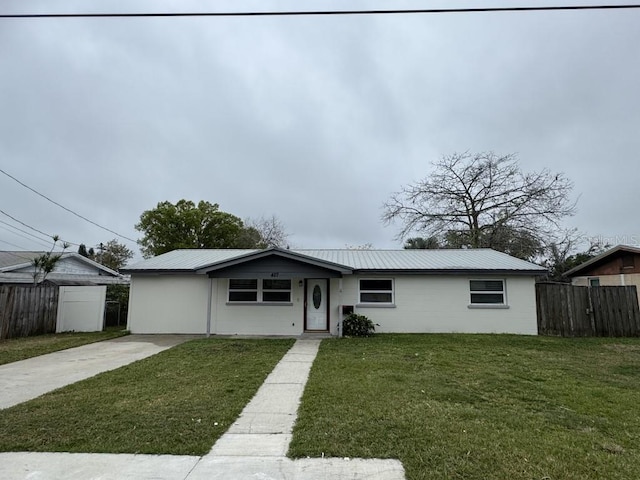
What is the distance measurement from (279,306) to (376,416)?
9577 millimetres

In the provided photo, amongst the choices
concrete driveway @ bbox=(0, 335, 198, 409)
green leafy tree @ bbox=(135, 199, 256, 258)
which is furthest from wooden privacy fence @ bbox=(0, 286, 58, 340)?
green leafy tree @ bbox=(135, 199, 256, 258)

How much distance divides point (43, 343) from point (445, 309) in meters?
13.6

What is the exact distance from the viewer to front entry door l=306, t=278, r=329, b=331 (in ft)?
47.0

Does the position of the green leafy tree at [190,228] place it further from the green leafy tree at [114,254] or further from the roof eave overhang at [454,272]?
the roof eave overhang at [454,272]

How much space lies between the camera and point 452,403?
5.54m

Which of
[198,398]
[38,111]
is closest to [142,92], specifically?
[38,111]

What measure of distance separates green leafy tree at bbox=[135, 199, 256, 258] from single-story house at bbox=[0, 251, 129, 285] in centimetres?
827

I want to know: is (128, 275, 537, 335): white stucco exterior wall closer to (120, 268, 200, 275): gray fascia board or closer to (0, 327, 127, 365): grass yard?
(120, 268, 200, 275): gray fascia board

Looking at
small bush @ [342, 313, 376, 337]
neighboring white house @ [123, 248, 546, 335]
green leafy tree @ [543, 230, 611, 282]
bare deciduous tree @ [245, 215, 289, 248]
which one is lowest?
small bush @ [342, 313, 376, 337]

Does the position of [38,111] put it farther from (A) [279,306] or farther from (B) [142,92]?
(A) [279,306]

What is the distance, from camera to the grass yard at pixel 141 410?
404 centimetres

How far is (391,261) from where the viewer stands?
51.0 feet

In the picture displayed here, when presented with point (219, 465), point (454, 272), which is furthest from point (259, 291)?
point (219, 465)

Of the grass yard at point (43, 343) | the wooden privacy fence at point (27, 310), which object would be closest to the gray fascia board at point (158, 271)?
the grass yard at point (43, 343)
